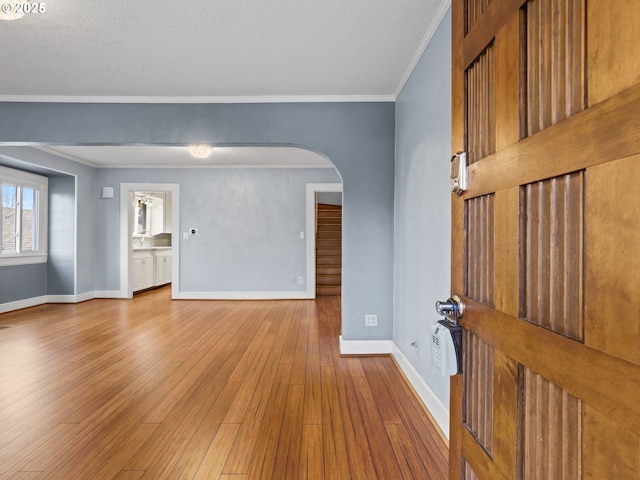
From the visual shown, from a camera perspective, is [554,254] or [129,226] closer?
[554,254]

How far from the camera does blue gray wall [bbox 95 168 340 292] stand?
253 inches

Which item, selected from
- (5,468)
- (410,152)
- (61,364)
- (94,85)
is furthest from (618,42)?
(61,364)

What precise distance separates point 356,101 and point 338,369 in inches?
92.8

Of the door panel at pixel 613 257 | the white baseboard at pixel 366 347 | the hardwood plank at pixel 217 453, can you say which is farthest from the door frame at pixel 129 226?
the door panel at pixel 613 257

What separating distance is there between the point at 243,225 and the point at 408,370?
4.35m

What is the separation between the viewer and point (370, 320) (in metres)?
3.42

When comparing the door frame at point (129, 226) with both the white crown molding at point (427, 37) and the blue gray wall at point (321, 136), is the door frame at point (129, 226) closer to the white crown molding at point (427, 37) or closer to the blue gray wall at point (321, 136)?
the blue gray wall at point (321, 136)

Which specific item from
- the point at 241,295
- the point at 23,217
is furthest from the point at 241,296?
the point at 23,217

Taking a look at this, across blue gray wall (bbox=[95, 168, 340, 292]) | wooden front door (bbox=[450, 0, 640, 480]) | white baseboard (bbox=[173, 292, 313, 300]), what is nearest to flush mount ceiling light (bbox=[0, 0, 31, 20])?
wooden front door (bbox=[450, 0, 640, 480])

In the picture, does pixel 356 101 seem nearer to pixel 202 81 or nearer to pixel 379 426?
pixel 202 81

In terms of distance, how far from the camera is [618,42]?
0.52 meters

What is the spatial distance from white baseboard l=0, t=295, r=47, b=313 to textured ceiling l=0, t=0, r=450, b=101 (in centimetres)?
333

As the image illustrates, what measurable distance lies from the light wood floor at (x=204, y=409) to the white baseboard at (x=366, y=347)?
0.43ft

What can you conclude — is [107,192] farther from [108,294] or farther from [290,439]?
[290,439]
